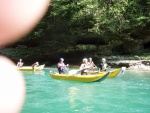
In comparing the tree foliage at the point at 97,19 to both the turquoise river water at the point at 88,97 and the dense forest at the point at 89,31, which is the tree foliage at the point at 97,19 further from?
the turquoise river water at the point at 88,97

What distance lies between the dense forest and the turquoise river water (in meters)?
14.1

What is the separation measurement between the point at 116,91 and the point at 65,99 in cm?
315

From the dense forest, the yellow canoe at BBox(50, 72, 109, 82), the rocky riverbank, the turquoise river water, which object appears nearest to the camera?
the turquoise river water

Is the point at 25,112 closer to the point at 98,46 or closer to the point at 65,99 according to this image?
the point at 65,99

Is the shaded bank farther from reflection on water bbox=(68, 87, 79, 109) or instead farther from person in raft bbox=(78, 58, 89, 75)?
reflection on water bbox=(68, 87, 79, 109)

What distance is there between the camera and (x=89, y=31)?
33.0 metres

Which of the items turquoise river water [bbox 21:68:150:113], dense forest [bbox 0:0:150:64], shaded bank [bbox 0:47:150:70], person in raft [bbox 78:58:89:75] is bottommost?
turquoise river water [bbox 21:68:150:113]

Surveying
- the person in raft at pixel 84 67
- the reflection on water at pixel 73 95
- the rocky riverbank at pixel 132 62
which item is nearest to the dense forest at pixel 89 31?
the rocky riverbank at pixel 132 62

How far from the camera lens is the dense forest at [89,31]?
32.8 meters

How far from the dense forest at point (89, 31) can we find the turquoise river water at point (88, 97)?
14060 mm

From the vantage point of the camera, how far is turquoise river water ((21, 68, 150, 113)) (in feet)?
37.7

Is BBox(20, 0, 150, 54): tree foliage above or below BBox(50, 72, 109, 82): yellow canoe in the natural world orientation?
above

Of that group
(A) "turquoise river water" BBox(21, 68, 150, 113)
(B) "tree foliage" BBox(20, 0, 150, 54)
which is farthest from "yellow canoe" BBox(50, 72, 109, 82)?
(B) "tree foliage" BBox(20, 0, 150, 54)

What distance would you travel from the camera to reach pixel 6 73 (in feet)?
40.6
